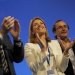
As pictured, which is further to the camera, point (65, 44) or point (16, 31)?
point (65, 44)

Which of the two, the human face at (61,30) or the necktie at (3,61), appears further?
the human face at (61,30)

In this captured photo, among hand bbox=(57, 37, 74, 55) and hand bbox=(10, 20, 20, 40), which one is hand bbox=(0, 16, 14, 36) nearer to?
hand bbox=(10, 20, 20, 40)

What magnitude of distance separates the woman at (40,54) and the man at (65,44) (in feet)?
0.32

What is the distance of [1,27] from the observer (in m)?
1.05

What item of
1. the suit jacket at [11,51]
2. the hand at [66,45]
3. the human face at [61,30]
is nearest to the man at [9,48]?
the suit jacket at [11,51]

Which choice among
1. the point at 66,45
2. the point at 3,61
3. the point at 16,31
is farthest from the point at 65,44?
the point at 3,61

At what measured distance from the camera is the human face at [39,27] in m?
1.50

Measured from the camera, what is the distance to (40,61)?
4.21 ft

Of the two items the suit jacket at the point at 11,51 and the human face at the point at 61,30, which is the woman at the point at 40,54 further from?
the suit jacket at the point at 11,51

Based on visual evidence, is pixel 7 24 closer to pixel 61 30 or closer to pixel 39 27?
pixel 39 27

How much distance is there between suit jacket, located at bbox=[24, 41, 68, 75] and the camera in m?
1.30

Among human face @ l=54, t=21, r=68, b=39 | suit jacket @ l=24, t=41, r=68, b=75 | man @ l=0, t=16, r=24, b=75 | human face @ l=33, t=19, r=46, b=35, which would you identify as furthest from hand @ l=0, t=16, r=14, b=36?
human face @ l=54, t=21, r=68, b=39

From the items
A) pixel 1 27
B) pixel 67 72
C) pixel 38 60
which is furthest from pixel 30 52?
pixel 1 27

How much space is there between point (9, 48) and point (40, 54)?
279 mm
